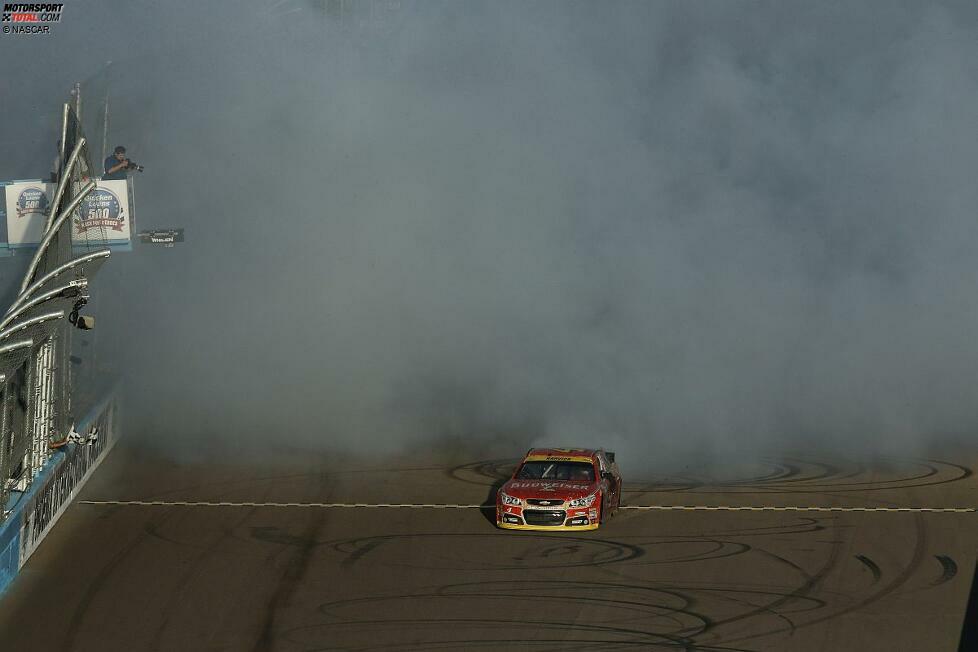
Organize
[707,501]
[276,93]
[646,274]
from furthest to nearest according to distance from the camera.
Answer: [276,93], [646,274], [707,501]

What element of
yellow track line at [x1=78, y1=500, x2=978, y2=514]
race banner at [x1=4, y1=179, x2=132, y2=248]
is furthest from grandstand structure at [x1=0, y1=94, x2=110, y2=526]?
race banner at [x1=4, y1=179, x2=132, y2=248]

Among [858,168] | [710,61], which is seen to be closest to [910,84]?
[858,168]

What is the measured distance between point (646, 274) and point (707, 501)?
1273 cm

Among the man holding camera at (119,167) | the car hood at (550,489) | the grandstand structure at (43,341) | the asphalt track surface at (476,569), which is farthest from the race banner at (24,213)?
the car hood at (550,489)

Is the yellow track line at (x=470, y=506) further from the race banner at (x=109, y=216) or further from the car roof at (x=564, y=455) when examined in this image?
the race banner at (x=109, y=216)

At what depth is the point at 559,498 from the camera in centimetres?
1478

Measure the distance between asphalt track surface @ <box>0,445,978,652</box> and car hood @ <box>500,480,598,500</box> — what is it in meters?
0.56

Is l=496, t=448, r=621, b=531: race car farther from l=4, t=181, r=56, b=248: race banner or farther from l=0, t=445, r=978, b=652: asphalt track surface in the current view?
l=4, t=181, r=56, b=248: race banner

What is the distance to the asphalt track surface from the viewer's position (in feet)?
36.6

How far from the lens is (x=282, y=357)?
86.5ft

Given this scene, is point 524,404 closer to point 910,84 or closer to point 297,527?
point 297,527

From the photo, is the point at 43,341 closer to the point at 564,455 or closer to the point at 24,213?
the point at 24,213

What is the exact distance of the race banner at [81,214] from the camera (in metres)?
19.4

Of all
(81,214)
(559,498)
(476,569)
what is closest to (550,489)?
(559,498)
